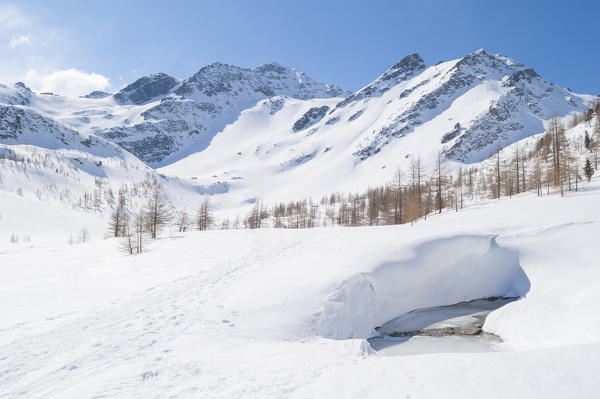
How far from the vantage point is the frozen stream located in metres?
13.0

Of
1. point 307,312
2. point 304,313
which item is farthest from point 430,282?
point 304,313

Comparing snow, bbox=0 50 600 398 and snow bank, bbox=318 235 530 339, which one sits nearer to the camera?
snow, bbox=0 50 600 398

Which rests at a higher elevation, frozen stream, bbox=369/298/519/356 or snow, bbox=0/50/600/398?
snow, bbox=0/50/600/398

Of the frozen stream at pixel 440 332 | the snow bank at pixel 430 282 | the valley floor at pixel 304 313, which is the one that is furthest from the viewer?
the snow bank at pixel 430 282

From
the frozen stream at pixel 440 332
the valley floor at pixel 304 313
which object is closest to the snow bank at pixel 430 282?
the valley floor at pixel 304 313

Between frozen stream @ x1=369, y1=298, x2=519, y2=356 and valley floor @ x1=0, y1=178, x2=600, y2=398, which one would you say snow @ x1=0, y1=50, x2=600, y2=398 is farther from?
frozen stream @ x1=369, y1=298, x2=519, y2=356

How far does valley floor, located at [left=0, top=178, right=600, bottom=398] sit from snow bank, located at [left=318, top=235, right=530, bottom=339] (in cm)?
9

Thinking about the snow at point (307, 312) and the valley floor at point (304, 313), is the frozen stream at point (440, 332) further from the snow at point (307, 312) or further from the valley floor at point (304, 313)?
the valley floor at point (304, 313)

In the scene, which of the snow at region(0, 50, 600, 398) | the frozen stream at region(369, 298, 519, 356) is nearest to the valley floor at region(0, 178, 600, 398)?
the snow at region(0, 50, 600, 398)

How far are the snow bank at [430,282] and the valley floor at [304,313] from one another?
9cm

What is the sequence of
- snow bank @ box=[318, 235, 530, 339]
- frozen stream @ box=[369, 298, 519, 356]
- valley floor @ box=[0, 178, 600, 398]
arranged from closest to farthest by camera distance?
valley floor @ box=[0, 178, 600, 398] < frozen stream @ box=[369, 298, 519, 356] < snow bank @ box=[318, 235, 530, 339]

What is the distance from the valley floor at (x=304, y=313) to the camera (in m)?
6.95

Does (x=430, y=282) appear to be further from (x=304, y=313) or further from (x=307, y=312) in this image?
(x=304, y=313)

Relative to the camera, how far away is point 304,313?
1310cm
